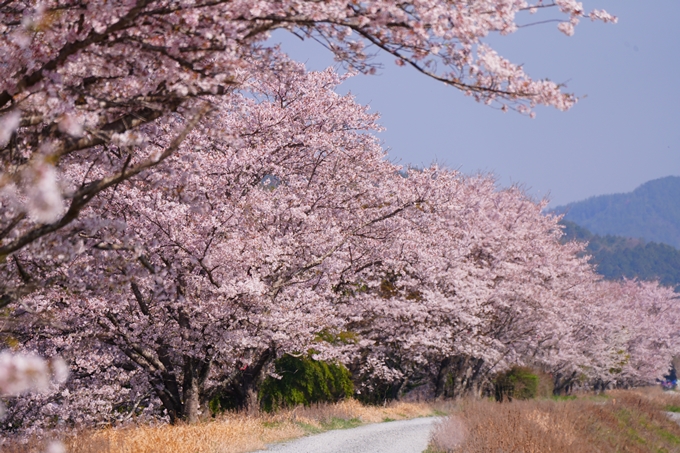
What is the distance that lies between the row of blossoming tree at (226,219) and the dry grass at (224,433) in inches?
57.9

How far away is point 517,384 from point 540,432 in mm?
20109

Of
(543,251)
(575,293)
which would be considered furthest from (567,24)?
(575,293)

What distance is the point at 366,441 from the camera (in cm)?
1420

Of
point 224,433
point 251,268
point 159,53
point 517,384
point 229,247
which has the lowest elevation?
point 517,384

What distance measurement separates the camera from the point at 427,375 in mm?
29109

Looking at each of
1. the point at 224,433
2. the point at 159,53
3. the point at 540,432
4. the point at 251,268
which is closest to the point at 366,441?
the point at 224,433

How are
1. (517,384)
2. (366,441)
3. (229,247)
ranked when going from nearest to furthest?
(229,247) → (366,441) → (517,384)

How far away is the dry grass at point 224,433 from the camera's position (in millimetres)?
9688

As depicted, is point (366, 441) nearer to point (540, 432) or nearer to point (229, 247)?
point (540, 432)

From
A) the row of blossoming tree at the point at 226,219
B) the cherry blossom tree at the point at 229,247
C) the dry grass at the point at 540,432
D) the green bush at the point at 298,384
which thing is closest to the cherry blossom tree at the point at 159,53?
the row of blossoming tree at the point at 226,219

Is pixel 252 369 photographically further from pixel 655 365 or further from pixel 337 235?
pixel 655 365

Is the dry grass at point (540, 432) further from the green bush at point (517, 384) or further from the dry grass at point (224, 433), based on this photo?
the green bush at point (517, 384)

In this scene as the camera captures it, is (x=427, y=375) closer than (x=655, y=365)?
Yes

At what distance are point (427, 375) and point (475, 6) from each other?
2525cm
